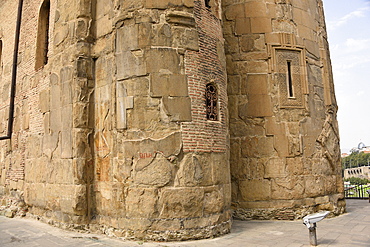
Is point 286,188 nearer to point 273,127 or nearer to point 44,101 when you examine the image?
point 273,127

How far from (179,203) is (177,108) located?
1786 mm

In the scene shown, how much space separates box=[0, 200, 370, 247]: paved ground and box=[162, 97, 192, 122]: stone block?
229cm

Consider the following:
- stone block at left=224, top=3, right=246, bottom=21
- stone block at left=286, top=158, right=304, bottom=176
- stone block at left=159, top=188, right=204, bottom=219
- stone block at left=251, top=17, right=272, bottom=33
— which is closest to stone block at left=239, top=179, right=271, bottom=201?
stone block at left=286, top=158, right=304, bottom=176

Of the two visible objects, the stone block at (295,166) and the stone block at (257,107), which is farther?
the stone block at (257,107)

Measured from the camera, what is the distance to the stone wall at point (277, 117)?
320 inches

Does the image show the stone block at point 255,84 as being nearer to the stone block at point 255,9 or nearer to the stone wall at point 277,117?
the stone wall at point 277,117

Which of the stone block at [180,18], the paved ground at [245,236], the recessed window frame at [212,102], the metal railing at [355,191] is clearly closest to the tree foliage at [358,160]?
the metal railing at [355,191]

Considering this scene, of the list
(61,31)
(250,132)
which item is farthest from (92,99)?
(250,132)

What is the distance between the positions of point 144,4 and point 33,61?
4.67 m

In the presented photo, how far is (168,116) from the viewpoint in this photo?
5969mm

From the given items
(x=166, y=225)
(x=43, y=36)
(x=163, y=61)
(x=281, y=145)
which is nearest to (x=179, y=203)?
(x=166, y=225)

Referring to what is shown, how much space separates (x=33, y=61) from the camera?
917cm

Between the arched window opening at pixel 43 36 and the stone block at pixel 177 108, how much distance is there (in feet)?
16.6

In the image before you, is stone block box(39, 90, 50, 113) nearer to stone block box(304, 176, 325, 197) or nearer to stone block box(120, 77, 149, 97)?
stone block box(120, 77, 149, 97)
